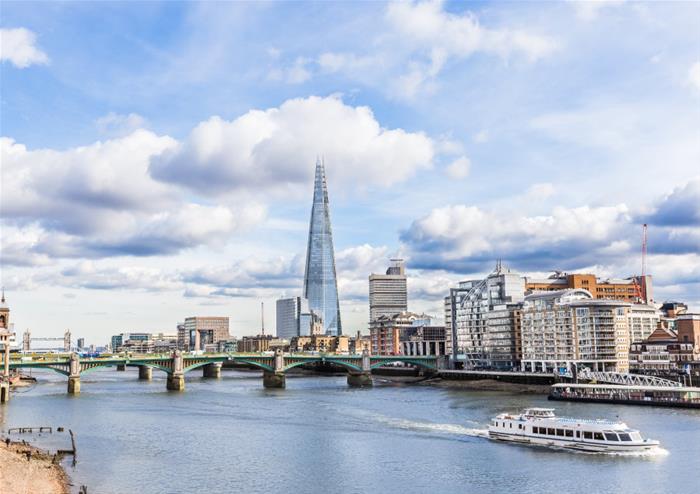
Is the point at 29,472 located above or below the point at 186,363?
below

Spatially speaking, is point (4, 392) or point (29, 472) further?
point (4, 392)

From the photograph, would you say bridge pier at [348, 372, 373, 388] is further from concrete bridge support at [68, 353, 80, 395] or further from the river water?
concrete bridge support at [68, 353, 80, 395]

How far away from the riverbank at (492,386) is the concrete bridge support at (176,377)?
6099 centimetres

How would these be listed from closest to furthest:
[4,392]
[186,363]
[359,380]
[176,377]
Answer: [4,392] → [176,377] → [186,363] → [359,380]

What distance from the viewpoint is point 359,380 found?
181 meters

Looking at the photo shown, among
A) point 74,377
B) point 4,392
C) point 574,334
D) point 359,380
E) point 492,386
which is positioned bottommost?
point 492,386

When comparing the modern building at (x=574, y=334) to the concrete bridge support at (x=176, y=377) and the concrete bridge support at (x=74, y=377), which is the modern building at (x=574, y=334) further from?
the concrete bridge support at (x=74, y=377)

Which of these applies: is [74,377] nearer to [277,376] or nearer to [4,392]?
[4,392]

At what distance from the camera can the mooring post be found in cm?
16602

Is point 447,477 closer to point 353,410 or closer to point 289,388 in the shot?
point 353,410

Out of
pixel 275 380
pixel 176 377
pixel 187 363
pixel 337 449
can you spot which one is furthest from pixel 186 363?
pixel 337 449

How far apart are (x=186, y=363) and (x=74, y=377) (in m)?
27.5

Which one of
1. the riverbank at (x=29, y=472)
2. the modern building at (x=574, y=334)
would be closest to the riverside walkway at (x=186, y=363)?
the modern building at (x=574, y=334)

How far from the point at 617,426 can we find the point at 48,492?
171 ft
